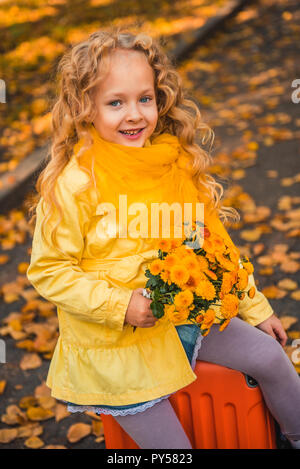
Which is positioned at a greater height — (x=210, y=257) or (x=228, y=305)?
(x=210, y=257)

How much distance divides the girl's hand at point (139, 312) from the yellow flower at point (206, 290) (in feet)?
0.58

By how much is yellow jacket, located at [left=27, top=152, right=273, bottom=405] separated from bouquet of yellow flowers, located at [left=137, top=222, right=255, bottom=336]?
145mm

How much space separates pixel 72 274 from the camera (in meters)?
1.84

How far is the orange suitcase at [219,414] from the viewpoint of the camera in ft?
6.62

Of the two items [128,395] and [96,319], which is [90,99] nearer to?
[96,319]

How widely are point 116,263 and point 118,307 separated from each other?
7.0 inches

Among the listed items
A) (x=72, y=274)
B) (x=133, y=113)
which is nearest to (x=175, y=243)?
(x=72, y=274)

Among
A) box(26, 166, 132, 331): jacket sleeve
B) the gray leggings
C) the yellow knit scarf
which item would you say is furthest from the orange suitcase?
the yellow knit scarf

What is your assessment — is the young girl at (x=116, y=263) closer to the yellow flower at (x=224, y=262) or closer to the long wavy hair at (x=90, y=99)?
the long wavy hair at (x=90, y=99)

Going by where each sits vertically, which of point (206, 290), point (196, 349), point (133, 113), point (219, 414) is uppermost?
point (133, 113)

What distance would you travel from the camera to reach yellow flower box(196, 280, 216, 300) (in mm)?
1673

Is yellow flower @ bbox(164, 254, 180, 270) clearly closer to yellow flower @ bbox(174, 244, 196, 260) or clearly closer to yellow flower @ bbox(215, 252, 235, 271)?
yellow flower @ bbox(174, 244, 196, 260)

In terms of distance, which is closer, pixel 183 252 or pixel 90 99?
pixel 183 252
